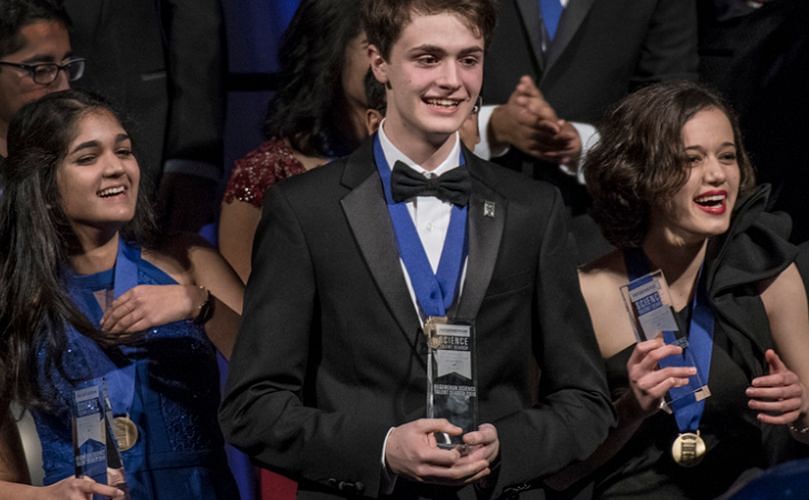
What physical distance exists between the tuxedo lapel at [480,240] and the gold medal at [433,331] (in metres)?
0.11

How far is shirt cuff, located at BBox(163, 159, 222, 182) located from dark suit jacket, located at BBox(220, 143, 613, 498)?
161cm

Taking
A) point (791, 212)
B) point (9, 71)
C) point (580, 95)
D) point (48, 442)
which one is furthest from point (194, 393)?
point (791, 212)

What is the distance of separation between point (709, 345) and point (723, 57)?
1.45m

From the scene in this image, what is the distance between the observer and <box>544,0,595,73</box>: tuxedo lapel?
187 inches

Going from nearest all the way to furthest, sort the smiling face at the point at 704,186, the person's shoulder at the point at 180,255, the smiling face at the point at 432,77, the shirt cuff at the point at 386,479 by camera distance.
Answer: the shirt cuff at the point at 386,479
the smiling face at the point at 432,77
the smiling face at the point at 704,186
the person's shoulder at the point at 180,255

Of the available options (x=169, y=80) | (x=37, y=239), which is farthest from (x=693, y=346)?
(x=169, y=80)

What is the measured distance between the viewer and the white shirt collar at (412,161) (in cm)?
336

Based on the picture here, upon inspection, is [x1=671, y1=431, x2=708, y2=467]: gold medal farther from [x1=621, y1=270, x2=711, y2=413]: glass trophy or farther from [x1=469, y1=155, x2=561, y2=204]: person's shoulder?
[x1=469, y1=155, x2=561, y2=204]: person's shoulder

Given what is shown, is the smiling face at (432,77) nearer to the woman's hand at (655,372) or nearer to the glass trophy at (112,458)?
the woman's hand at (655,372)

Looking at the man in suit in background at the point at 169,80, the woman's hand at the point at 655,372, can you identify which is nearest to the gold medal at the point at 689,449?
the woman's hand at the point at 655,372

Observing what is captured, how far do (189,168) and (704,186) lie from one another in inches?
65.6

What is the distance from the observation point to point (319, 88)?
187 inches

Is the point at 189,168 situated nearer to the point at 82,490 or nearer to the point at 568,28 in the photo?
the point at 568,28

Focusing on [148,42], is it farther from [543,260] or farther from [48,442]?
[543,260]
